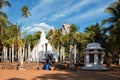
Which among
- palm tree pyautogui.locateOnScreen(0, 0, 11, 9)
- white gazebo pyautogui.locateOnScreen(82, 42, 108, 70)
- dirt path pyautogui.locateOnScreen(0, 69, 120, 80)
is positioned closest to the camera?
dirt path pyautogui.locateOnScreen(0, 69, 120, 80)

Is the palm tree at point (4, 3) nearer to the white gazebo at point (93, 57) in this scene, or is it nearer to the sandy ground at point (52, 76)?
the white gazebo at point (93, 57)

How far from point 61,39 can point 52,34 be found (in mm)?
6498

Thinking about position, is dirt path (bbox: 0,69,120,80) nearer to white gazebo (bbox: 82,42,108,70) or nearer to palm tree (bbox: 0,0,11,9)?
white gazebo (bbox: 82,42,108,70)

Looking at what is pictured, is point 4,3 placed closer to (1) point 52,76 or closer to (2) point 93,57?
(2) point 93,57

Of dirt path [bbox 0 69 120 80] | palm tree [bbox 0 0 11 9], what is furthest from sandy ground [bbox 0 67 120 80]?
palm tree [bbox 0 0 11 9]

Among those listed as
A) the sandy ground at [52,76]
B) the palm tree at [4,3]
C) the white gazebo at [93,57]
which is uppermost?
the palm tree at [4,3]

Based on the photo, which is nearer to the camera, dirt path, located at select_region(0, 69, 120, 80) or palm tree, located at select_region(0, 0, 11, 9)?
dirt path, located at select_region(0, 69, 120, 80)

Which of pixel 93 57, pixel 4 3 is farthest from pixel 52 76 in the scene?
pixel 4 3

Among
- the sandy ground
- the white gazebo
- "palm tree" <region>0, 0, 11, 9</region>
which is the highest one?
"palm tree" <region>0, 0, 11, 9</region>

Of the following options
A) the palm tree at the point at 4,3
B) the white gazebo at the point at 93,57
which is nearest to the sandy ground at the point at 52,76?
the white gazebo at the point at 93,57

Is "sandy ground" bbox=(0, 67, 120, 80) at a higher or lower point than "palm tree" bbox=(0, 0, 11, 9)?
lower

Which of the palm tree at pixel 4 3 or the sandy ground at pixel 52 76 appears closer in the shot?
the sandy ground at pixel 52 76

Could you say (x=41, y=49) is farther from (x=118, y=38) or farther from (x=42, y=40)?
(x=118, y=38)

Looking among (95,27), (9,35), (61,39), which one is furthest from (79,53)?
(9,35)
